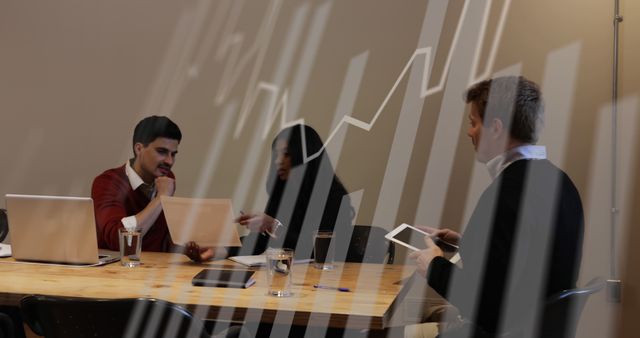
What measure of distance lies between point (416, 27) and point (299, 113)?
2.58 feet

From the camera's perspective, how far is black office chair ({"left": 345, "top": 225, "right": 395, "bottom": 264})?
2650 millimetres

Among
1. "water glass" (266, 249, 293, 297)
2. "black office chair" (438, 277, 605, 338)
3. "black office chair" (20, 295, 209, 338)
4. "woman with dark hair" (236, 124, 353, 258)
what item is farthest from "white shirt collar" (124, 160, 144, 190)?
"black office chair" (438, 277, 605, 338)

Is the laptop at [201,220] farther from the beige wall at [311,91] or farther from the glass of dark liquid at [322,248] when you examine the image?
the beige wall at [311,91]

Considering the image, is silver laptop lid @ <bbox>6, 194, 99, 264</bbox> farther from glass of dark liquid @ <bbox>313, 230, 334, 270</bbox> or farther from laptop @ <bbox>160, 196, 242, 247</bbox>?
glass of dark liquid @ <bbox>313, 230, 334, 270</bbox>

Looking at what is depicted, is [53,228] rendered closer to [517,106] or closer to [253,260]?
[253,260]

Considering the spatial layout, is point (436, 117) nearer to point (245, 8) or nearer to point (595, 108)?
point (595, 108)

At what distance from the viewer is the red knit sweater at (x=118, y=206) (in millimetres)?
2570

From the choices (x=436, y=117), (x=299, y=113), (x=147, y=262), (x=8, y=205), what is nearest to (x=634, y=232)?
(x=436, y=117)

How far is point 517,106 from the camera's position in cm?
185

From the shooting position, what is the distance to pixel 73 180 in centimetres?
378

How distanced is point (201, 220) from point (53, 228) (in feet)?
1.58

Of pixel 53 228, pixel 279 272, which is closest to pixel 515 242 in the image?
pixel 279 272

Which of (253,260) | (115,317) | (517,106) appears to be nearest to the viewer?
(115,317)
